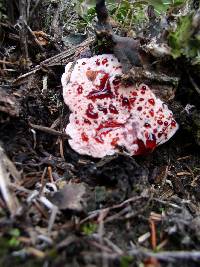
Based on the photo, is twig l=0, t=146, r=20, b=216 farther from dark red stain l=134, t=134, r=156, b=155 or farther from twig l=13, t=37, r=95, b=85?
dark red stain l=134, t=134, r=156, b=155

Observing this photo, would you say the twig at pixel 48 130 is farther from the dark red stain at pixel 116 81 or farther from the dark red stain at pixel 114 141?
the dark red stain at pixel 116 81

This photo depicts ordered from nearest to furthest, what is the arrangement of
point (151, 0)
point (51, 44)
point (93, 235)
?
point (93, 235)
point (51, 44)
point (151, 0)

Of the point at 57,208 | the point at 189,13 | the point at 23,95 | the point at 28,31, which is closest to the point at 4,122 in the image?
the point at 23,95


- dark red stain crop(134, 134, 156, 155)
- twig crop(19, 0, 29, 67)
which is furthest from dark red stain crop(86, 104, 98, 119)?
twig crop(19, 0, 29, 67)

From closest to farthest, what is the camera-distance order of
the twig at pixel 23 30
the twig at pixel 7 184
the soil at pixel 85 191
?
the soil at pixel 85 191, the twig at pixel 7 184, the twig at pixel 23 30

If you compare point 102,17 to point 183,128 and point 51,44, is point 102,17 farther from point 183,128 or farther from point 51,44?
point 183,128

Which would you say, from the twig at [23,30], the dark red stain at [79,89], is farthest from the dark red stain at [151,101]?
the twig at [23,30]

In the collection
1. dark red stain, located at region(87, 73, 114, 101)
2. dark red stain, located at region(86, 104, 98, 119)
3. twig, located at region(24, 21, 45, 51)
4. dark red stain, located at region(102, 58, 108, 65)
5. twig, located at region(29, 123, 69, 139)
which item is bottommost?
twig, located at region(29, 123, 69, 139)
